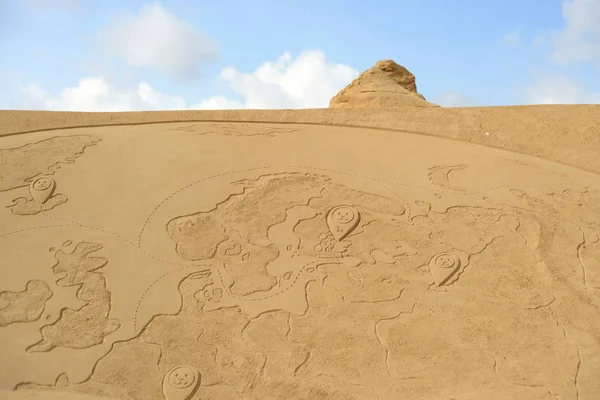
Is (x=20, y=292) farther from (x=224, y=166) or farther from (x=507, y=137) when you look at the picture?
(x=507, y=137)

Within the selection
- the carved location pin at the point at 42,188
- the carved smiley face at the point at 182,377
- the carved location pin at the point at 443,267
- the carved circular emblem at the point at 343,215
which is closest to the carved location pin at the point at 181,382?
the carved smiley face at the point at 182,377

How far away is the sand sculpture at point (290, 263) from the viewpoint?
535cm

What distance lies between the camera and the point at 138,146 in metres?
7.50

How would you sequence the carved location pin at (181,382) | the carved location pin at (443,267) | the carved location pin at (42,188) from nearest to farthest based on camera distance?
the carved location pin at (181,382) → the carved location pin at (443,267) → the carved location pin at (42,188)

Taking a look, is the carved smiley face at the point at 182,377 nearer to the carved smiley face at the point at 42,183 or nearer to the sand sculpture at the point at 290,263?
→ the sand sculpture at the point at 290,263

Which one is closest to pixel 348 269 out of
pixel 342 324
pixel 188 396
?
pixel 342 324

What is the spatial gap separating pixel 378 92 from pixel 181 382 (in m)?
6.01

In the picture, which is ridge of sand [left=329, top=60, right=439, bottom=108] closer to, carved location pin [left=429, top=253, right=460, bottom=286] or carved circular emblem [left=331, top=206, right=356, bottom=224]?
carved circular emblem [left=331, top=206, right=356, bottom=224]

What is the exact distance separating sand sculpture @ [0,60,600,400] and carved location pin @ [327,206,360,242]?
17 millimetres

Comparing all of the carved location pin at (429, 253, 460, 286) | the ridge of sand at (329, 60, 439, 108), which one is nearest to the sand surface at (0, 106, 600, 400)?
the carved location pin at (429, 253, 460, 286)

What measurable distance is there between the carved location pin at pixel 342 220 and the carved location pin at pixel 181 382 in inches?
78.9

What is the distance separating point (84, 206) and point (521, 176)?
4741mm

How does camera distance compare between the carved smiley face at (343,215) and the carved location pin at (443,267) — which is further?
the carved smiley face at (343,215)

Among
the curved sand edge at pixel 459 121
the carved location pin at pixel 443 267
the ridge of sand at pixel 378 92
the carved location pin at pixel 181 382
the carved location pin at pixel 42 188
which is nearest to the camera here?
the carved location pin at pixel 181 382
